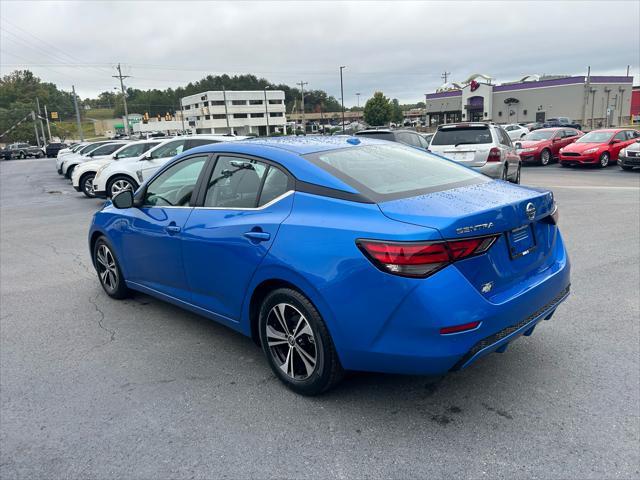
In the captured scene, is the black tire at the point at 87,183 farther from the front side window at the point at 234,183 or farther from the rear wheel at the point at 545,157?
the rear wheel at the point at 545,157

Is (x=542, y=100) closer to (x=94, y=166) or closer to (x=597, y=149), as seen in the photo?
(x=597, y=149)

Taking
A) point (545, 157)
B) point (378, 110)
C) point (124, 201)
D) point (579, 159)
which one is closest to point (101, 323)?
point (124, 201)

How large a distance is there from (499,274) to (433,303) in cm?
52

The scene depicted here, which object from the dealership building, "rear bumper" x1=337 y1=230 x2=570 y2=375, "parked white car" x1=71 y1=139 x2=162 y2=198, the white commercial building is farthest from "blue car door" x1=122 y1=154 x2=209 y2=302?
the white commercial building

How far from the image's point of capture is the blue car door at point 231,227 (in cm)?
328

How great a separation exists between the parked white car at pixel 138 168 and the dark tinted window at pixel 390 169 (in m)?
9.83

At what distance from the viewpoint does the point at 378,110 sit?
7781 cm

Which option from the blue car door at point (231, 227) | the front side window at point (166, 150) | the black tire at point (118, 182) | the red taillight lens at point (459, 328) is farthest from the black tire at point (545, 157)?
the red taillight lens at point (459, 328)

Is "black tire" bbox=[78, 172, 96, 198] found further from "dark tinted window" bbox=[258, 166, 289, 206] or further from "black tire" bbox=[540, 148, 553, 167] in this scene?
"black tire" bbox=[540, 148, 553, 167]

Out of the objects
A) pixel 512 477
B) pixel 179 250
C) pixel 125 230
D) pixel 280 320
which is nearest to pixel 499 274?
pixel 512 477

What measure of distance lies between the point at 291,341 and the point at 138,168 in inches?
447

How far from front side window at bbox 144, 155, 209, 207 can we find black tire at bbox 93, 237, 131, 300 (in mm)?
971

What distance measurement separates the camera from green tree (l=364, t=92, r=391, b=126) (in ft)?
254

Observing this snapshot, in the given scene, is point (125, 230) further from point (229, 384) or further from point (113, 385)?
point (229, 384)
